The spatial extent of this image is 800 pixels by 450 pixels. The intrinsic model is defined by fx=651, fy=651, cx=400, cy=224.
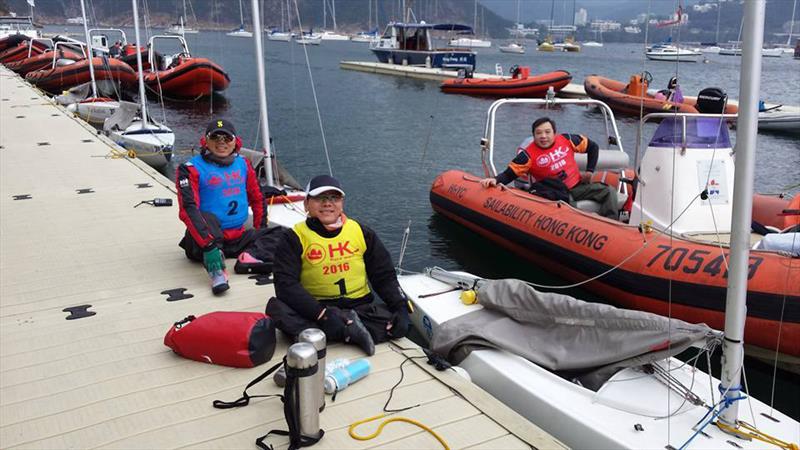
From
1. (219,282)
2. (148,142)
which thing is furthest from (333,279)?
(148,142)

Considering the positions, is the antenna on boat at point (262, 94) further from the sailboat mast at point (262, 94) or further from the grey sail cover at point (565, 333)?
the grey sail cover at point (565, 333)

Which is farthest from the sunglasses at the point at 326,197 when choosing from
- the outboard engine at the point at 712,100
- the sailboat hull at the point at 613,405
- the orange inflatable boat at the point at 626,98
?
the orange inflatable boat at the point at 626,98

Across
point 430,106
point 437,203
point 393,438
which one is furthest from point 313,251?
point 430,106

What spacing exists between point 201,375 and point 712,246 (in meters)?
4.54

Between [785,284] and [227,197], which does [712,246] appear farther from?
[227,197]

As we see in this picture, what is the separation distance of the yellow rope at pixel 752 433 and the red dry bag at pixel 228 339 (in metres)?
2.67

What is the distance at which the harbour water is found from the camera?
9516 mm

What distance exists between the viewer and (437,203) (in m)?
10.1

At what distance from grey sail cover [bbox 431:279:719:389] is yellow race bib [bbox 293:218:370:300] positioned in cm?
87

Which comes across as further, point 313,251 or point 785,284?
point 785,284

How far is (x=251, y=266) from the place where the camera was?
229 inches

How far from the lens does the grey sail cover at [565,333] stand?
399cm

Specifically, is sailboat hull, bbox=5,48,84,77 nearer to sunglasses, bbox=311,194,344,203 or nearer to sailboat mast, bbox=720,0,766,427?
sunglasses, bbox=311,194,344,203

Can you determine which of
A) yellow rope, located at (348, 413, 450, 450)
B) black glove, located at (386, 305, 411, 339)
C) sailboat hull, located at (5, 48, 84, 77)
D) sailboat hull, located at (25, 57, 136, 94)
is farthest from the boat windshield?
sailboat hull, located at (5, 48, 84, 77)
